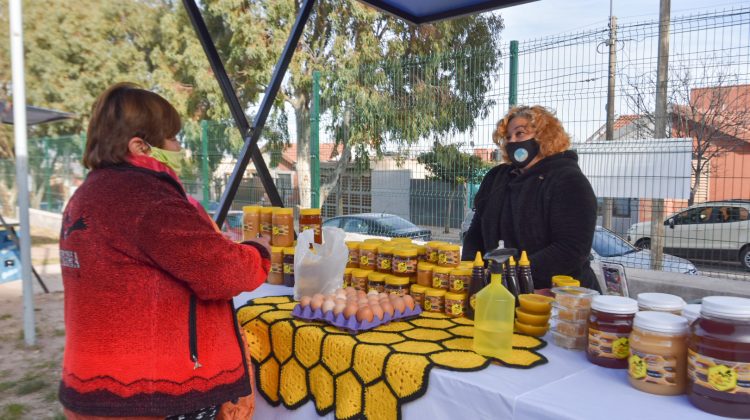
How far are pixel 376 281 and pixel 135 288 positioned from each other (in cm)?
107

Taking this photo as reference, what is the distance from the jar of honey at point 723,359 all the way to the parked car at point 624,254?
9.83ft

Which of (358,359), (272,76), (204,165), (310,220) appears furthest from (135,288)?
(204,165)

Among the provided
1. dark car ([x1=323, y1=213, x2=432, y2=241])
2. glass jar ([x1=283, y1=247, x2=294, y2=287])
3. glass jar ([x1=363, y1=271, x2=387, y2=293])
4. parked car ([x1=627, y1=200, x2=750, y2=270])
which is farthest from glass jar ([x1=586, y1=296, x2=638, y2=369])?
dark car ([x1=323, y1=213, x2=432, y2=241])

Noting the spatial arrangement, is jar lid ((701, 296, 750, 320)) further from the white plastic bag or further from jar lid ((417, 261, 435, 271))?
the white plastic bag

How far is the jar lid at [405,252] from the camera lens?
2.07 metres

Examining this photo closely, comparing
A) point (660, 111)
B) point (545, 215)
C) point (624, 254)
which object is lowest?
point (624, 254)

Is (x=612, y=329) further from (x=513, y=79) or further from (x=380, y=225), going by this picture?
(x=380, y=225)

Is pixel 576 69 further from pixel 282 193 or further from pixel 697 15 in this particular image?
pixel 282 193

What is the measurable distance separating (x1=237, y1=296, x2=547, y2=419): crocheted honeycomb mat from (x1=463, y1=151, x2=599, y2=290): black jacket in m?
0.55

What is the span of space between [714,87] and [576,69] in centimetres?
106

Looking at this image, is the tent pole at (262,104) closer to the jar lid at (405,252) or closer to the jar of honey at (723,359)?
the jar lid at (405,252)

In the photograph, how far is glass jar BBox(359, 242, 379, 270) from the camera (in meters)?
2.25

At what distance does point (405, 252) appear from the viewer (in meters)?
2.07

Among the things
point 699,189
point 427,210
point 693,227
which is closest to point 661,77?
point 699,189
